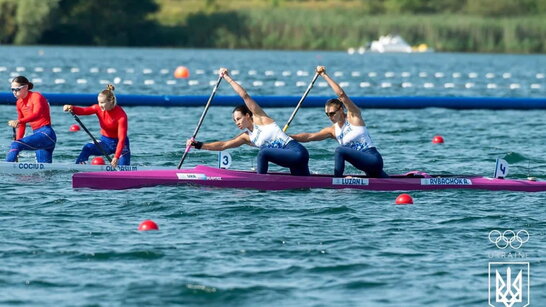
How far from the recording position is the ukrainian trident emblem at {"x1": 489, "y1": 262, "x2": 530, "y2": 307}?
11211 mm

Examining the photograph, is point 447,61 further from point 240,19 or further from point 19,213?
point 19,213

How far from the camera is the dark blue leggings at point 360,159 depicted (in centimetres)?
1678

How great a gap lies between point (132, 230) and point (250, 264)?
6.85ft

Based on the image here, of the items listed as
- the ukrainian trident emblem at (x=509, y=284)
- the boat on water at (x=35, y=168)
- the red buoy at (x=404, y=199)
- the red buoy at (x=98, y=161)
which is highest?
the red buoy at (x=98, y=161)

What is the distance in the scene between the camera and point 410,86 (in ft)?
152

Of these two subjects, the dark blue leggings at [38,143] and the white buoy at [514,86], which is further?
the white buoy at [514,86]

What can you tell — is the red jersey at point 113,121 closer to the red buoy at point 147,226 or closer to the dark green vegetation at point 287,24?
the red buoy at point 147,226

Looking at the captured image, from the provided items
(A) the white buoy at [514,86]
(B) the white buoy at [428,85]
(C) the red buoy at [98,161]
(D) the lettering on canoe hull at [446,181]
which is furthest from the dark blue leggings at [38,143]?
(B) the white buoy at [428,85]

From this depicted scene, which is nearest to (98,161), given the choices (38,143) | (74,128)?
(38,143)

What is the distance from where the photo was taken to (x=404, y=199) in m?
16.1

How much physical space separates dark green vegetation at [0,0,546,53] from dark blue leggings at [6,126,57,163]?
197 feet

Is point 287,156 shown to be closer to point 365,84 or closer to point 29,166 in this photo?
point 29,166

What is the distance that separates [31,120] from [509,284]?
874cm

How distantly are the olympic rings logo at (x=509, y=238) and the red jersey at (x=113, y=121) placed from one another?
579 centimetres
